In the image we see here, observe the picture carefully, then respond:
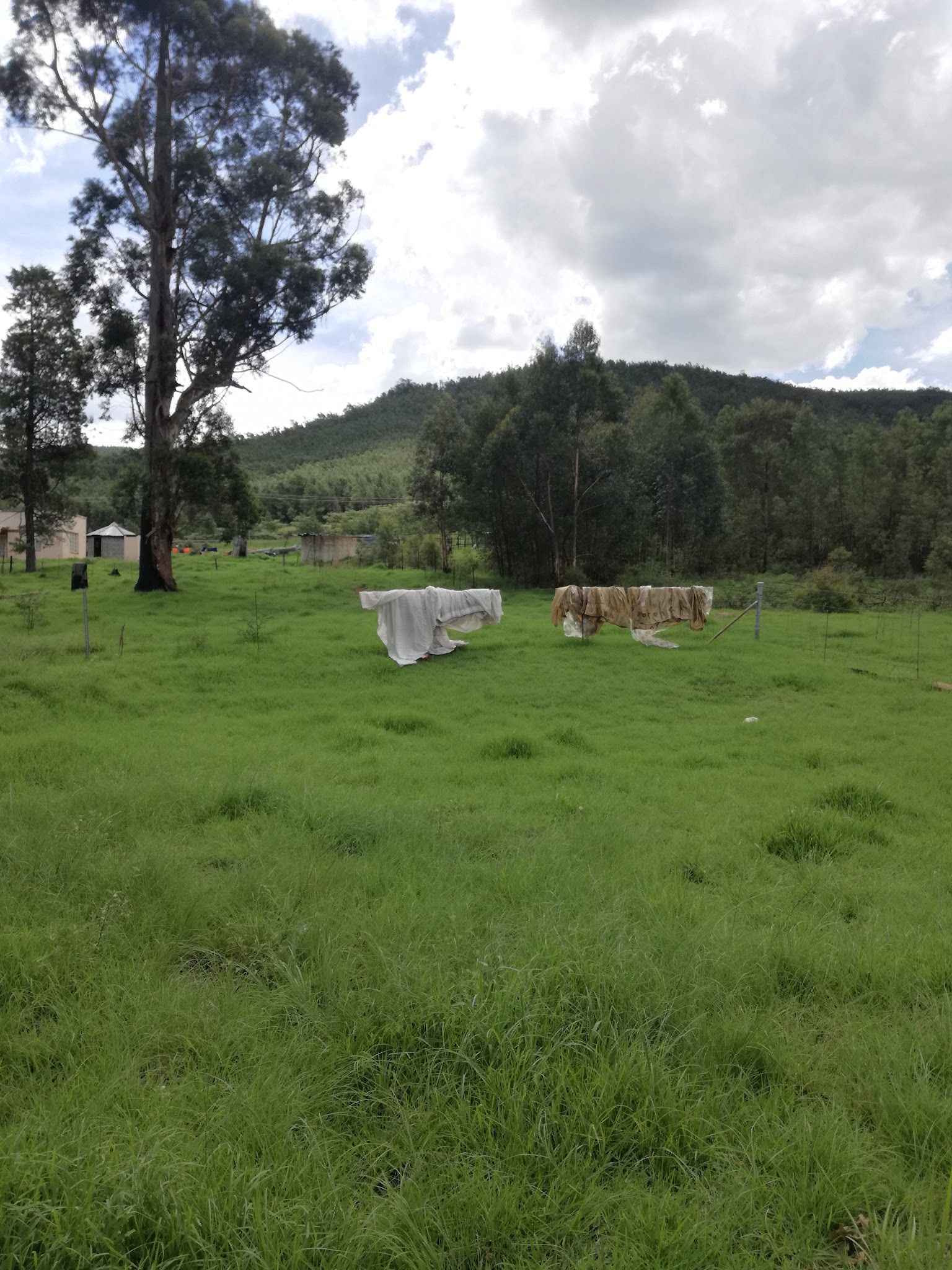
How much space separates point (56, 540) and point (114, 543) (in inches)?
127

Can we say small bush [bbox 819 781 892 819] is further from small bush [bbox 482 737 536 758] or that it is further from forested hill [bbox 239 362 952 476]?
forested hill [bbox 239 362 952 476]

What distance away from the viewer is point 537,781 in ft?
21.0

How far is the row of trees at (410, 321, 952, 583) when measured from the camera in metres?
29.4

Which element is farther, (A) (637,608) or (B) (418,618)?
(A) (637,608)

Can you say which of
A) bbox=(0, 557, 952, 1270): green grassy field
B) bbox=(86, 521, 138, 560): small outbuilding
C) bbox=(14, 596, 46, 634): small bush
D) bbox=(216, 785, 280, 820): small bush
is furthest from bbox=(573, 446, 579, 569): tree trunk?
bbox=(86, 521, 138, 560): small outbuilding

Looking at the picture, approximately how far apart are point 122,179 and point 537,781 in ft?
80.2

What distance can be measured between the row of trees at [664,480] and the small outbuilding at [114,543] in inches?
856

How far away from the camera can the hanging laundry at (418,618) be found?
521 inches

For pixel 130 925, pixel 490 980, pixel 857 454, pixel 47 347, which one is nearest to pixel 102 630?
pixel 130 925

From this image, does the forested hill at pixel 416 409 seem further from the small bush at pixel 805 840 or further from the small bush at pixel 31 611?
the small bush at pixel 805 840

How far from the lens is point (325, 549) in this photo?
138ft

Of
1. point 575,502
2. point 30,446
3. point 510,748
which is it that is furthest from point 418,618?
point 30,446

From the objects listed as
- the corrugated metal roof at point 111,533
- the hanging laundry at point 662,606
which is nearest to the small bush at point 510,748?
the hanging laundry at point 662,606

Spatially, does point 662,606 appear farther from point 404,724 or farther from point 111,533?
point 111,533
